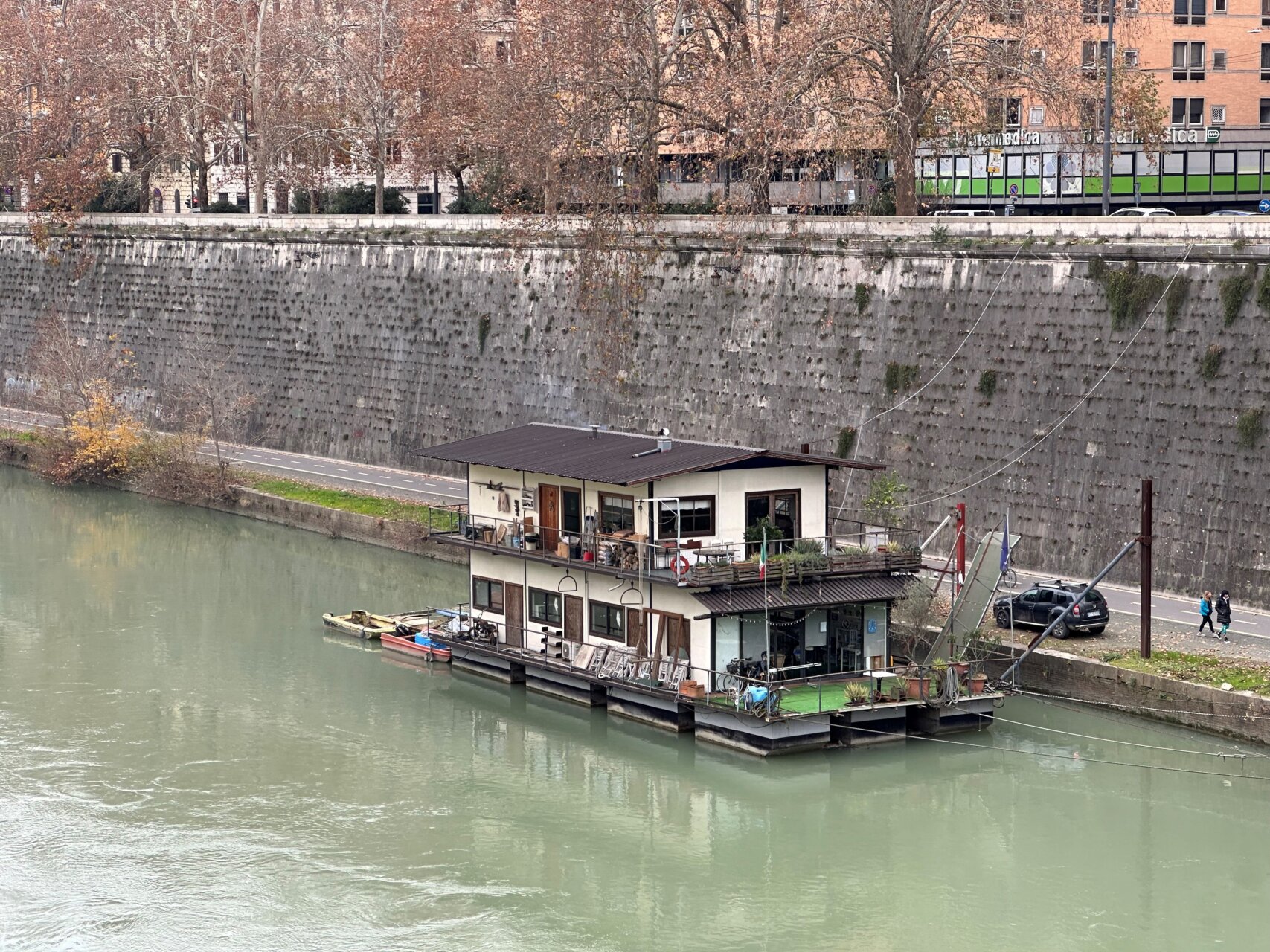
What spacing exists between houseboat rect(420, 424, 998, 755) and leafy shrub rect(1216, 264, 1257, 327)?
8121 mm

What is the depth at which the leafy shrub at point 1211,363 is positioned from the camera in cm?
3575

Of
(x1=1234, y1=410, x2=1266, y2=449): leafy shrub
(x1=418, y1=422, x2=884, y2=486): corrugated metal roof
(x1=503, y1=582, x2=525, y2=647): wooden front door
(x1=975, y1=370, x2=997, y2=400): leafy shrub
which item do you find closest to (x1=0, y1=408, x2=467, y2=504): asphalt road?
(x1=418, y1=422, x2=884, y2=486): corrugated metal roof

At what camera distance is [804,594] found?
30.4 metres

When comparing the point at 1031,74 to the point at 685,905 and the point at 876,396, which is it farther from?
the point at 685,905

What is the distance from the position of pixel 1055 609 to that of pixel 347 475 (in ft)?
85.6

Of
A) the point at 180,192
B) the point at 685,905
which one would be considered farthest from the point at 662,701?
the point at 180,192

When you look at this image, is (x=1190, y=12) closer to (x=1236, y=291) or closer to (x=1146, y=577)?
(x=1236, y=291)

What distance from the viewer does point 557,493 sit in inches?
1337

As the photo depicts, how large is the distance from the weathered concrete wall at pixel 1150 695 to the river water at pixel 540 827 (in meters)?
0.32

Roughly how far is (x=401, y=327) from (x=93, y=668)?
2204cm

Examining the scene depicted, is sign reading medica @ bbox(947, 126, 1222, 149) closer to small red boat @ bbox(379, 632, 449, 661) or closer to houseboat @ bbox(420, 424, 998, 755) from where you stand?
houseboat @ bbox(420, 424, 998, 755)

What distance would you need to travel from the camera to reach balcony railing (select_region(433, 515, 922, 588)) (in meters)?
30.3

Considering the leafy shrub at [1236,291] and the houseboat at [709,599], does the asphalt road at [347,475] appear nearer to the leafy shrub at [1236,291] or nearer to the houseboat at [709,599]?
the houseboat at [709,599]

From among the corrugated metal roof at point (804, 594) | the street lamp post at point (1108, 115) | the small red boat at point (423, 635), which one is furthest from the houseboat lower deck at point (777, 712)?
the street lamp post at point (1108, 115)
